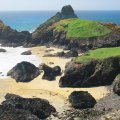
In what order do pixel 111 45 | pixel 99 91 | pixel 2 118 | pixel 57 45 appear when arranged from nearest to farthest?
pixel 2 118
pixel 99 91
pixel 111 45
pixel 57 45

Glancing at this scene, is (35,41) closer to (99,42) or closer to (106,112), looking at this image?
(99,42)

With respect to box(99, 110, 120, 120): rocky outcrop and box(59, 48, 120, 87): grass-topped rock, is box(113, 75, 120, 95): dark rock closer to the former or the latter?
box(59, 48, 120, 87): grass-topped rock

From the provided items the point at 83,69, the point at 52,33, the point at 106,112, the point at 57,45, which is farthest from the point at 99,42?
the point at 106,112

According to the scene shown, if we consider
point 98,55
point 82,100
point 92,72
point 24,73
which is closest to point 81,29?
point 98,55

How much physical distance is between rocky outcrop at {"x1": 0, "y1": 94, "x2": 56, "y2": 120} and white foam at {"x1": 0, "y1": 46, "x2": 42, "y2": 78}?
17.3 meters

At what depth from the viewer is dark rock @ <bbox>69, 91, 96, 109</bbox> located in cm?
3881

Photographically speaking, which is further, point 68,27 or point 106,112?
point 68,27

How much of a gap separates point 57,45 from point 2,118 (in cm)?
4994

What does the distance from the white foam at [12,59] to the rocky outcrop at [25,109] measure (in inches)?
681

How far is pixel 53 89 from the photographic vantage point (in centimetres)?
4647

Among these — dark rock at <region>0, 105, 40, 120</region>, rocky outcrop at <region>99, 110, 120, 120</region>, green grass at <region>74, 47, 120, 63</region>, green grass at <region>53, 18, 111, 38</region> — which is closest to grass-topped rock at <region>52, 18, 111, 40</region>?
green grass at <region>53, 18, 111, 38</region>

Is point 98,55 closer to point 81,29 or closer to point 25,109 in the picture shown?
point 25,109

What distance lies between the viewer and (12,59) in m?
69.3

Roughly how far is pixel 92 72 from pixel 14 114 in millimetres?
16060
